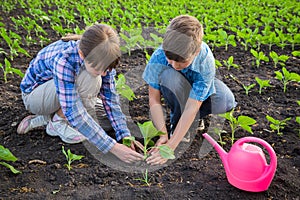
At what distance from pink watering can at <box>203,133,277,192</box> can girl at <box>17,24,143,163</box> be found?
60cm

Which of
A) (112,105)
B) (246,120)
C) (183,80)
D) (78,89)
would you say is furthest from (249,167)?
(78,89)

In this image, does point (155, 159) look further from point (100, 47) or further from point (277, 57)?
point (277, 57)

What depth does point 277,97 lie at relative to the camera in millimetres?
3607

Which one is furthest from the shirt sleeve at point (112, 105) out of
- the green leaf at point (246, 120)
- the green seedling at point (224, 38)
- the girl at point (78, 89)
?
the green seedling at point (224, 38)

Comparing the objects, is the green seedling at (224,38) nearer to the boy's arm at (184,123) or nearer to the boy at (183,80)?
the boy at (183,80)

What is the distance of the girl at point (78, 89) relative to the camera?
7.58 feet

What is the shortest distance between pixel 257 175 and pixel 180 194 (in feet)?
1.50

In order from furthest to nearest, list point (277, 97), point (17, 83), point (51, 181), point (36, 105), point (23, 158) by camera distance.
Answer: point (17, 83) < point (277, 97) < point (36, 105) < point (23, 158) < point (51, 181)

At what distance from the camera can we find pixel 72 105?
2.47m

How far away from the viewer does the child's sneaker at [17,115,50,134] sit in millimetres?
2916

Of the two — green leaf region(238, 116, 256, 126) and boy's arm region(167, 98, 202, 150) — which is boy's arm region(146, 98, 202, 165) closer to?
boy's arm region(167, 98, 202, 150)

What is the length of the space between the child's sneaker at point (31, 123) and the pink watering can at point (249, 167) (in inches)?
56.8

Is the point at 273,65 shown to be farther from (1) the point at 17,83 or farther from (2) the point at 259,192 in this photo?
(1) the point at 17,83

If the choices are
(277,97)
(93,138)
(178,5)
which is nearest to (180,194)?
(93,138)
